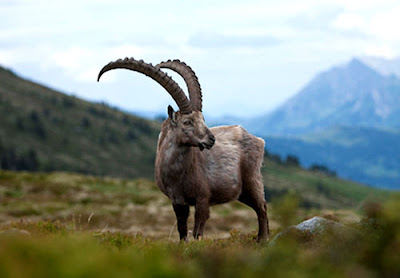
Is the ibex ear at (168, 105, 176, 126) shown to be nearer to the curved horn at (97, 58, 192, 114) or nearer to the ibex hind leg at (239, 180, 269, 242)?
the curved horn at (97, 58, 192, 114)

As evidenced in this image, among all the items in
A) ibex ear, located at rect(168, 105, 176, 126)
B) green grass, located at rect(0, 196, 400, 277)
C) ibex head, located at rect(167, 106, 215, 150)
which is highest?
ibex ear, located at rect(168, 105, 176, 126)

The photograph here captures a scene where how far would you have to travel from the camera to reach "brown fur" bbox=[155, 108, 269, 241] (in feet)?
35.8

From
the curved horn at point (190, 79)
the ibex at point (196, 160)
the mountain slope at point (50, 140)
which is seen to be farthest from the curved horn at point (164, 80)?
the mountain slope at point (50, 140)

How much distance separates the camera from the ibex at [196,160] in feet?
35.8

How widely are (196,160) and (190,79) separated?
1.99m

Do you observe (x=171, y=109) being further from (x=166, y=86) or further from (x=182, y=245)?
(x=182, y=245)

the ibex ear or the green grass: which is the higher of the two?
the ibex ear

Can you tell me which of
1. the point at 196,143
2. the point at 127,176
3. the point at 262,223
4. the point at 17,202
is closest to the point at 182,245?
the point at 196,143

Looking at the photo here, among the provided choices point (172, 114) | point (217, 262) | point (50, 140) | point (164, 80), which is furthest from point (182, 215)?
point (50, 140)

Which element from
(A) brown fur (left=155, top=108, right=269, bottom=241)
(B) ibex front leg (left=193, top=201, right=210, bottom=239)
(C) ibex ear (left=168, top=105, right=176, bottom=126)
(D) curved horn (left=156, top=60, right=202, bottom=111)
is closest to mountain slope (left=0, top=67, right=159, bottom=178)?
(D) curved horn (left=156, top=60, right=202, bottom=111)

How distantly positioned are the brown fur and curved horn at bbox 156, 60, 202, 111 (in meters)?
0.38

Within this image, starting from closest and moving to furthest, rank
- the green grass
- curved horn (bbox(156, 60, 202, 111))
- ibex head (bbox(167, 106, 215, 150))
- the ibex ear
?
the green grass
ibex head (bbox(167, 106, 215, 150))
the ibex ear
curved horn (bbox(156, 60, 202, 111))

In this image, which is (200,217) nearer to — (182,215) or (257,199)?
(182,215)

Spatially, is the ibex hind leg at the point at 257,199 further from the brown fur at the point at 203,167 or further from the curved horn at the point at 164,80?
the curved horn at the point at 164,80
